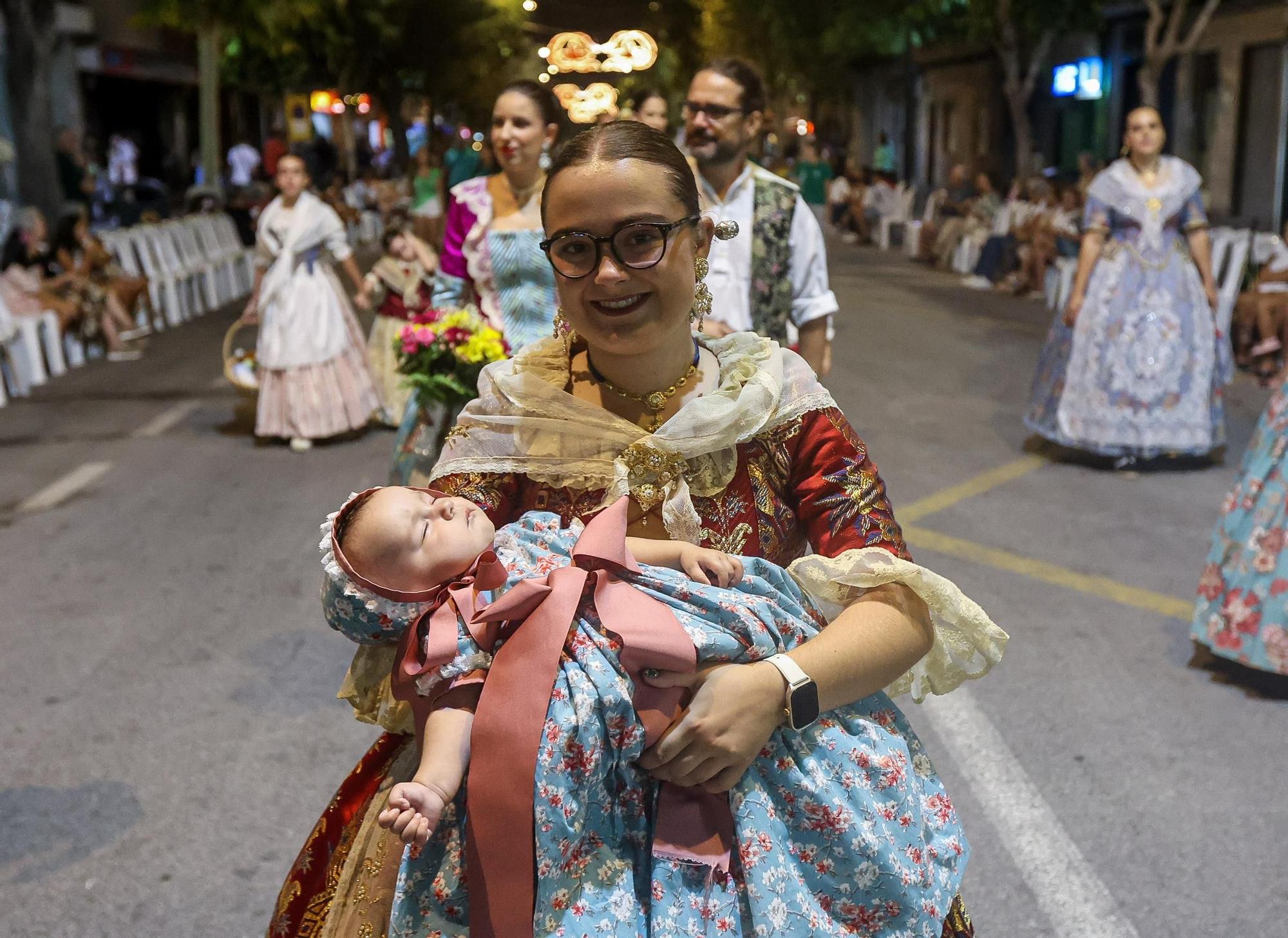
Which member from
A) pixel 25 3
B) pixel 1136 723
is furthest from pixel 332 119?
pixel 1136 723

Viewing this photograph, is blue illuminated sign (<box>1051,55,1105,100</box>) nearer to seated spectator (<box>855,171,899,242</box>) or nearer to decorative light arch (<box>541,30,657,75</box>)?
seated spectator (<box>855,171,899,242</box>)

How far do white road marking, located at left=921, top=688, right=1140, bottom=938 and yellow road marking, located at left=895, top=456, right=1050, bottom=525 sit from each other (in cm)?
247

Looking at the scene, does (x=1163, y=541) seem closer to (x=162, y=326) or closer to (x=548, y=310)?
(x=548, y=310)

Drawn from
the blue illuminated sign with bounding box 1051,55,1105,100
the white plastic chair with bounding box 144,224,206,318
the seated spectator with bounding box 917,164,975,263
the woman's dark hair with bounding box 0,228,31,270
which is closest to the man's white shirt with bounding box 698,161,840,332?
the woman's dark hair with bounding box 0,228,31,270

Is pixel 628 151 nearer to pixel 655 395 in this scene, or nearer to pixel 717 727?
pixel 655 395

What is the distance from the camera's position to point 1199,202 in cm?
815

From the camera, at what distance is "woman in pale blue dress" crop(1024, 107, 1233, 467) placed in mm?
8031

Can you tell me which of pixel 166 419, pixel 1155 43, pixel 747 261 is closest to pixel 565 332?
pixel 747 261

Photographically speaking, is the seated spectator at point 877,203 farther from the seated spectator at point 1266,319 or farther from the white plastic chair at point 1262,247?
the seated spectator at point 1266,319

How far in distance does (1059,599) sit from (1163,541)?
47.0 inches

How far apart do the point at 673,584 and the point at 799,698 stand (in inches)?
10.0

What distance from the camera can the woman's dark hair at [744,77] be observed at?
5.30m

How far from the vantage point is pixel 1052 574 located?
6.39 metres

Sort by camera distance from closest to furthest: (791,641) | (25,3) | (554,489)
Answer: (791,641) < (554,489) < (25,3)
